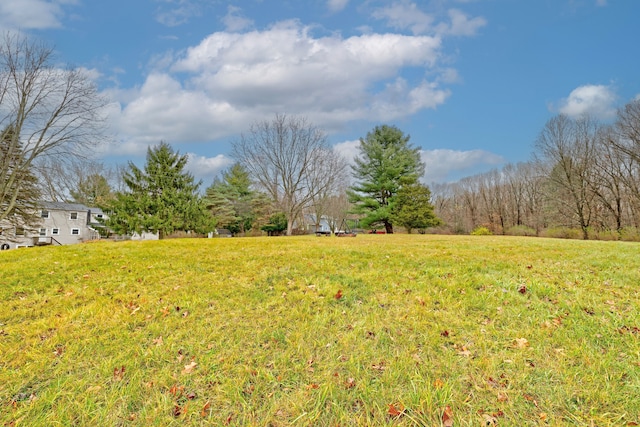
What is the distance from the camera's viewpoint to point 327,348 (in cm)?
317

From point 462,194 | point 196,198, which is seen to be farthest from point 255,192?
point 462,194

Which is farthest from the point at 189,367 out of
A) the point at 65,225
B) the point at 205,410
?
the point at 65,225

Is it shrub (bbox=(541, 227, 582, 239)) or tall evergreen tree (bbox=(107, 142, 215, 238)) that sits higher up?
tall evergreen tree (bbox=(107, 142, 215, 238))

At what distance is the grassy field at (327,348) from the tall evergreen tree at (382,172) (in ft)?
71.9

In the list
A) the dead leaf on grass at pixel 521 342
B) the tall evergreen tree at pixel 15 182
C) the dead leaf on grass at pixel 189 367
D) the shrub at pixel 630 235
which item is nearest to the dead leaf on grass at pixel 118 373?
the dead leaf on grass at pixel 189 367

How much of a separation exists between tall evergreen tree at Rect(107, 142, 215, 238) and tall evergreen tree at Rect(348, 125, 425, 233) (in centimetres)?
1395

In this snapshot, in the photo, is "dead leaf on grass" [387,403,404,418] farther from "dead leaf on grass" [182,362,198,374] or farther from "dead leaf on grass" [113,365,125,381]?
"dead leaf on grass" [113,365,125,381]

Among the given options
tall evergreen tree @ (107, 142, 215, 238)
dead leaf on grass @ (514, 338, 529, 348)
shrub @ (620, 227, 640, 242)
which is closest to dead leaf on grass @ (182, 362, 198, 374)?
dead leaf on grass @ (514, 338, 529, 348)

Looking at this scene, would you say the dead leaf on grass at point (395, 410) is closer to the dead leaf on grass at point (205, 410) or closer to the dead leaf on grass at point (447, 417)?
the dead leaf on grass at point (447, 417)

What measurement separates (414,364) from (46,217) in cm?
4329

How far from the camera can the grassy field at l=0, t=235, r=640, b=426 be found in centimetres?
238

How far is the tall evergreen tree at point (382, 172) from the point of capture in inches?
1067

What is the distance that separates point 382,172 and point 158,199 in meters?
17.9

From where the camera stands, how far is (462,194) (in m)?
43.8
